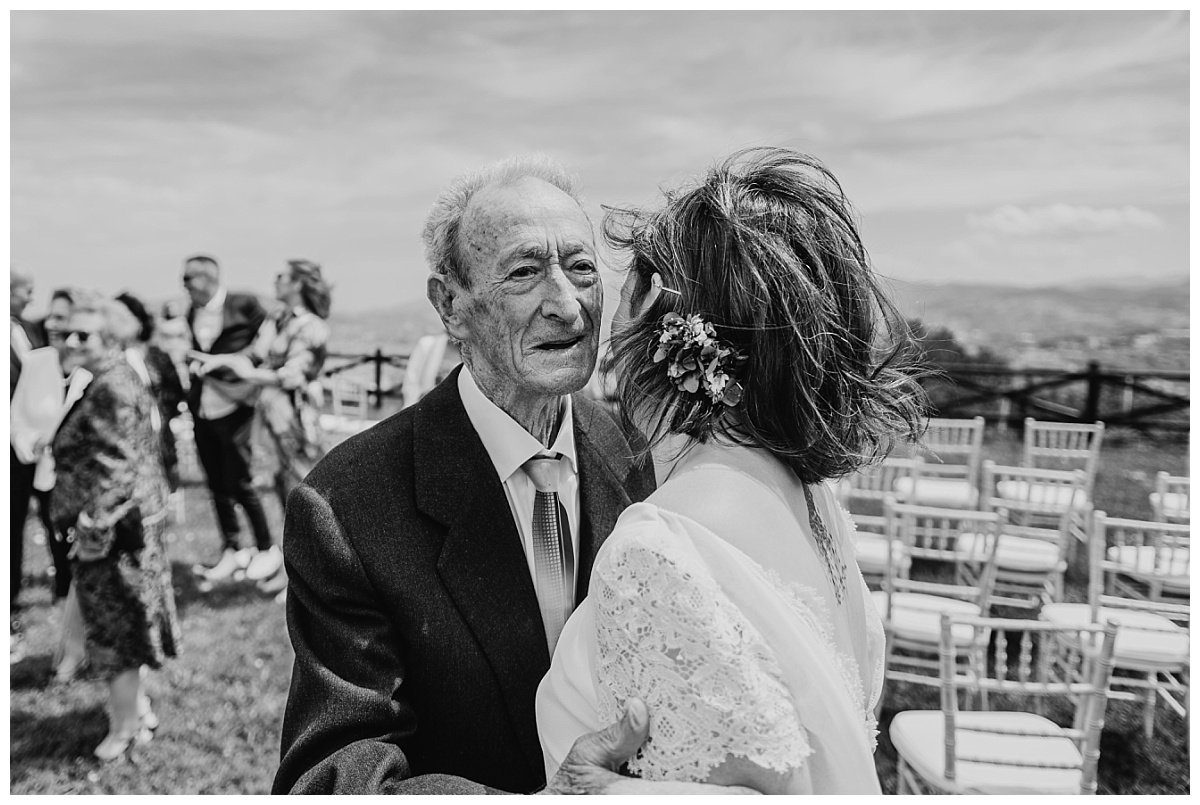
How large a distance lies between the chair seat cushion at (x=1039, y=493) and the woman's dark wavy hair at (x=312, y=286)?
553 centimetres

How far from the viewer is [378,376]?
42.7 ft

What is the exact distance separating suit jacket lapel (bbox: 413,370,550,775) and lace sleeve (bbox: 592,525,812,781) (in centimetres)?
41

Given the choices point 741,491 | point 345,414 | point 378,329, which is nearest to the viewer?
point 741,491

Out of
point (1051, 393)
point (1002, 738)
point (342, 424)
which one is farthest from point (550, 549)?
point (1051, 393)

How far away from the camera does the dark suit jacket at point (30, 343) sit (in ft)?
20.8

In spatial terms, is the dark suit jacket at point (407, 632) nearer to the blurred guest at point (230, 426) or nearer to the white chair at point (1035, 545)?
the white chair at point (1035, 545)

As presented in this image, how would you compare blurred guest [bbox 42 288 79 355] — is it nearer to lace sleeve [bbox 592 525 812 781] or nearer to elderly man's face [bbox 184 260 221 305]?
elderly man's face [bbox 184 260 221 305]

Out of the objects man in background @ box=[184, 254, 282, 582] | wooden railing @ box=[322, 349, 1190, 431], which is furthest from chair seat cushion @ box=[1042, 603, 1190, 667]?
wooden railing @ box=[322, 349, 1190, 431]

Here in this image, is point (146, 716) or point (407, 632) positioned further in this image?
point (146, 716)

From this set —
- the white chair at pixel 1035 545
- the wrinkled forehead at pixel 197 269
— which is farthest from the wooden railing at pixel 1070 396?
the wrinkled forehead at pixel 197 269

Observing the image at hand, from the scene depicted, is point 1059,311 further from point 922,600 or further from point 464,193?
point 464,193

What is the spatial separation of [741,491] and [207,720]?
464cm

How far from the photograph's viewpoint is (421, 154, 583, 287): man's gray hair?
1923 mm

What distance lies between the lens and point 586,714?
1.48m
